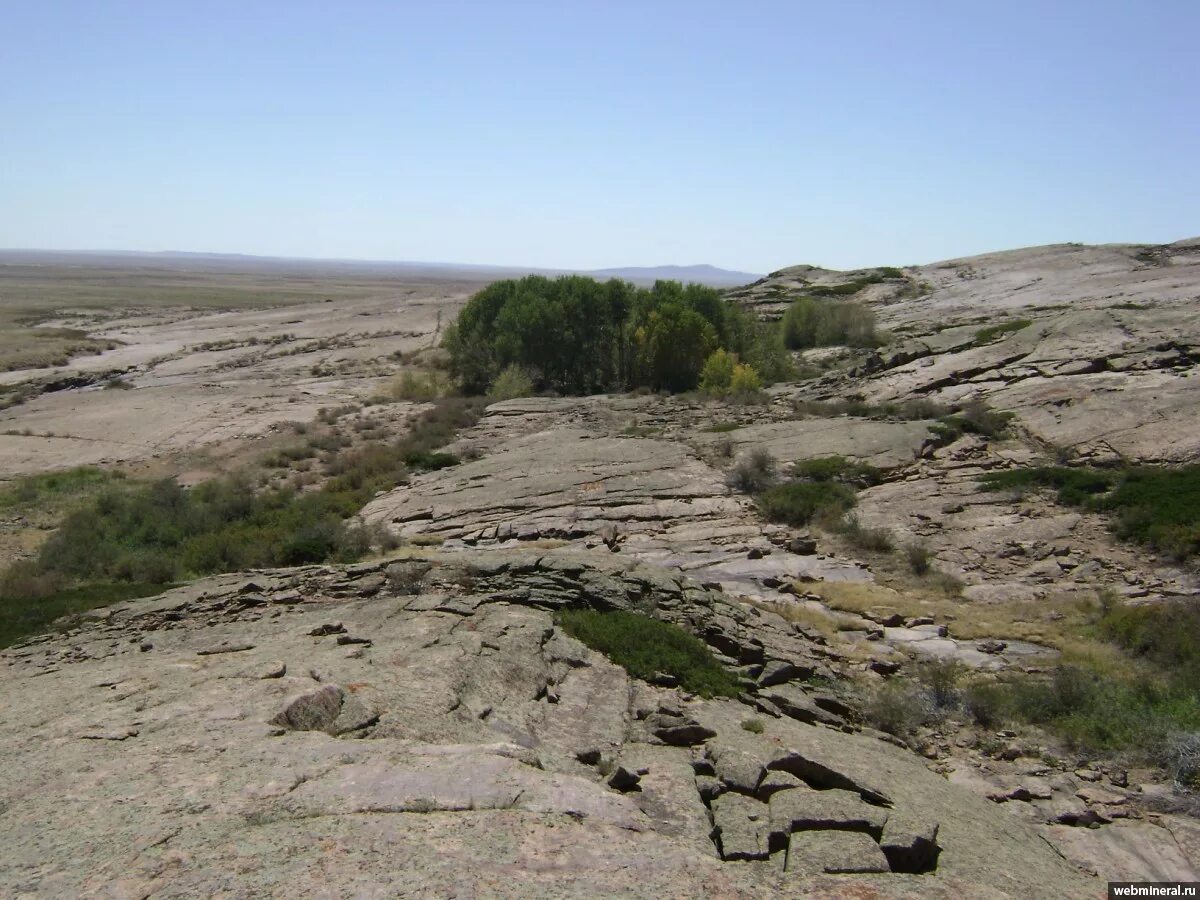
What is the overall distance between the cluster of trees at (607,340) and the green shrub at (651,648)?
25.2 m

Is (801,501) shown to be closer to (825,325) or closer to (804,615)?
(804,615)

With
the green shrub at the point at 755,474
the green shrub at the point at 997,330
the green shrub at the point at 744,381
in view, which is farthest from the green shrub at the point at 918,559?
the green shrub at the point at 997,330

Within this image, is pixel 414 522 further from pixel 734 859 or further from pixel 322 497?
pixel 734 859

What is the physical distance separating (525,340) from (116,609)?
26533 mm

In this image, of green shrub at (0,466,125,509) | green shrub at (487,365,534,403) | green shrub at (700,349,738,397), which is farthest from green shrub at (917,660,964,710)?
green shrub at (487,365,534,403)

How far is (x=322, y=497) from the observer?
22500mm

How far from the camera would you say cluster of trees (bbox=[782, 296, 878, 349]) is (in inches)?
1752

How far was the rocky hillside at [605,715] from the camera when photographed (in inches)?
232

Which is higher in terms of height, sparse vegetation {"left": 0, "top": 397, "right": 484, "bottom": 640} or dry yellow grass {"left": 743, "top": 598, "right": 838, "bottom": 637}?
dry yellow grass {"left": 743, "top": 598, "right": 838, "bottom": 637}

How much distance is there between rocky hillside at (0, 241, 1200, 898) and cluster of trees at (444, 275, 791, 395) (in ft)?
49.8

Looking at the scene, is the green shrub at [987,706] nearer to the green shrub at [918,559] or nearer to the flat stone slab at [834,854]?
the flat stone slab at [834,854]

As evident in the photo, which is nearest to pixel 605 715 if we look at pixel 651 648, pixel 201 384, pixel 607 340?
pixel 651 648

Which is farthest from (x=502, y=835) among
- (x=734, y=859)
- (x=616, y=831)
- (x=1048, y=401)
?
(x=1048, y=401)

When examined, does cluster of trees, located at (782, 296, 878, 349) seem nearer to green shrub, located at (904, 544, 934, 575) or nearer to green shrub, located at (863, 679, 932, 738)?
green shrub, located at (904, 544, 934, 575)
